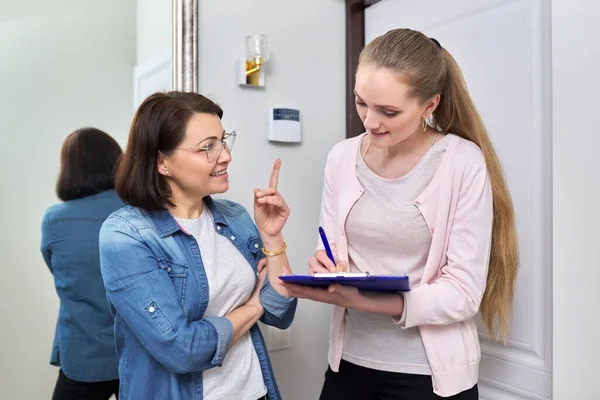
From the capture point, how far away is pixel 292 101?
75.3 inches

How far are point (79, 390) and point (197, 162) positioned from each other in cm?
71

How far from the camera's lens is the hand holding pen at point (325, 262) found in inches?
48.9

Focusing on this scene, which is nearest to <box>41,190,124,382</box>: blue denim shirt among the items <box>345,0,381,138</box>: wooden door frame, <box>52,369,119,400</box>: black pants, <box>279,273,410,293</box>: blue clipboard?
<box>52,369,119,400</box>: black pants

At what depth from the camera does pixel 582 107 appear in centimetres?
116

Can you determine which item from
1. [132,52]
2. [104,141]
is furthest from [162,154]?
[132,52]

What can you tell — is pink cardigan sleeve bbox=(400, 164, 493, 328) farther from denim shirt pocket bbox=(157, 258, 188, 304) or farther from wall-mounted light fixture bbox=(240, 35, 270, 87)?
Result: wall-mounted light fixture bbox=(240, 35, 270, 87)

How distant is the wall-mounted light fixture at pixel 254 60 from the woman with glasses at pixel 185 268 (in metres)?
0.52

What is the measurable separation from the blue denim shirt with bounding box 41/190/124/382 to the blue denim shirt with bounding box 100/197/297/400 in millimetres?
236

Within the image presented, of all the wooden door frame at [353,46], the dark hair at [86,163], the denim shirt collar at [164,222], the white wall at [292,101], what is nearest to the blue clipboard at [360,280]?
the denim shirt collar at [164,222]

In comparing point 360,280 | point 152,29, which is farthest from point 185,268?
point 152,29

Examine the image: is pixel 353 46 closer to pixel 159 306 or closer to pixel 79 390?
pixel 159 306

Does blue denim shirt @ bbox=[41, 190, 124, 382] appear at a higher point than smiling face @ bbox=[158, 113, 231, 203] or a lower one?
lower

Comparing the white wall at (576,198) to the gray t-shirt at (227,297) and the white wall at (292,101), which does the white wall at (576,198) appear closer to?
the gray t-shirt at (227,297)

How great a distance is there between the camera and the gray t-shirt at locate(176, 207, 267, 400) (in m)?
1.22
